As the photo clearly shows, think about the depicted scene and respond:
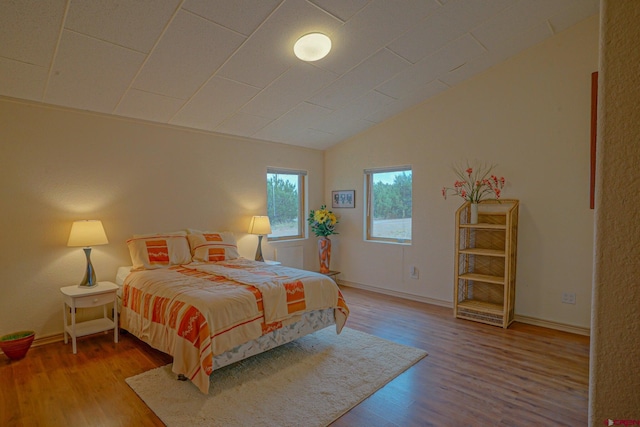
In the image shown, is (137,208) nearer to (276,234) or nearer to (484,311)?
(276,234)

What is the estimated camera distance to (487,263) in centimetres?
399

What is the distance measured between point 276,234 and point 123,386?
309cm

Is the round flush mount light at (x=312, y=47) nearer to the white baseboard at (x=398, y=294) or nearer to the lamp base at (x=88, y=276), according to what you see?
the lamp base at (x=88, y=276)

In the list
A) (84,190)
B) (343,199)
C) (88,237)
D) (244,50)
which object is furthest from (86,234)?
(343,199)

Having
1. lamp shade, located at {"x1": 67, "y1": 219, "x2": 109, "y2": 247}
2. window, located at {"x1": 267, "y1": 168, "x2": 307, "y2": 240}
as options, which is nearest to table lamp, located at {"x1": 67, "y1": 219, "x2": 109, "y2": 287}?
lamp shade, located at {"x1": 67, "y1": 219, "x2": 109, "y2": 247}

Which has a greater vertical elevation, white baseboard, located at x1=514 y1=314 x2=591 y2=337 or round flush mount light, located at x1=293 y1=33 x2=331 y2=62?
round flush mount light, located at x1=293 y1=33 x2=331 y2=62

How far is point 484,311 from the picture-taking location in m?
3.69

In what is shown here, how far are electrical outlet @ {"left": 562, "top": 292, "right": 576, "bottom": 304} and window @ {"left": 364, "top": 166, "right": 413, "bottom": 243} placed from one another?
6.21 feet

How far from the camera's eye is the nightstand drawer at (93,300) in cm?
298

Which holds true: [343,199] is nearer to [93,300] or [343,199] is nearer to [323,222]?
[323,222]

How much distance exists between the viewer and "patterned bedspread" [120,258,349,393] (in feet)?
7.62

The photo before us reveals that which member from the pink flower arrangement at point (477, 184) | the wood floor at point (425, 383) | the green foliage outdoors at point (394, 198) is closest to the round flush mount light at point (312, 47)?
the pink flower arrangement at point (477, 184)

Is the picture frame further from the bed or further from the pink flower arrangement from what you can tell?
the bed

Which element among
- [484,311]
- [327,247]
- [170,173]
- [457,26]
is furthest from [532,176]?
[170,173]
